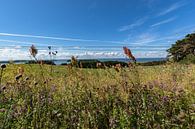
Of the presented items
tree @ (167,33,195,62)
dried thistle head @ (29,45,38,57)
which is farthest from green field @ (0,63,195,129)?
tree @ (167,33,195,62)

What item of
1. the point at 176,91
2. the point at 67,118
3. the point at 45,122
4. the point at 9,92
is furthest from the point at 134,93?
the point at 9,92

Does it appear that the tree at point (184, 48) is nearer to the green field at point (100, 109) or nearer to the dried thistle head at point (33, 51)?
the green field at point (100, 109)

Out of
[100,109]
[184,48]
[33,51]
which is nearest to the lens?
[33,51]

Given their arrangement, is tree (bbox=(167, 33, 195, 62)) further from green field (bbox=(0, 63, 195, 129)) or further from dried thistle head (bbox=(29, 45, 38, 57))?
dried thistle head (bbox=(29, 45, 38, 57))

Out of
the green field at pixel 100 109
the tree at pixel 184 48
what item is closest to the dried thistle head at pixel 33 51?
the green field at pixel 100 109

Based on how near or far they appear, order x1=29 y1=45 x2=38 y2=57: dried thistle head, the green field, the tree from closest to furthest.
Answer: the green field
x1=29 y1=45 x2=38 y2=57: dried thistle head
the tree

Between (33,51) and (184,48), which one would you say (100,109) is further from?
(184,48)

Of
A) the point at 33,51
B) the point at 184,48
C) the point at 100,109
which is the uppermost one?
the point at 184,48

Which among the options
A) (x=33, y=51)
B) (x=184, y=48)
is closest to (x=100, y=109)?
(x=33, y=51)

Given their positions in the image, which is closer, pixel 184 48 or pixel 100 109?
pixel 100 109

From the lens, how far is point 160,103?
181 inches

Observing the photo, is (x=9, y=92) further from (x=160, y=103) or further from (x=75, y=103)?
(x=160, y=103)

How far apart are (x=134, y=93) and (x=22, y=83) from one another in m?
1.96

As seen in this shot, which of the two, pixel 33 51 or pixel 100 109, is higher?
pixel 33 51
